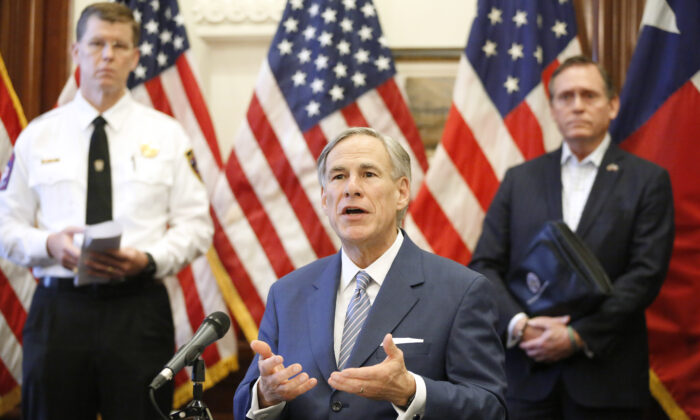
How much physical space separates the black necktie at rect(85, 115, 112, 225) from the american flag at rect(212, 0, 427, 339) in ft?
2.77

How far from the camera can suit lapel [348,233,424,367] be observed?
201 centimetres

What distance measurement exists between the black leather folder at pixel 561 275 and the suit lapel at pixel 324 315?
3.57 feet

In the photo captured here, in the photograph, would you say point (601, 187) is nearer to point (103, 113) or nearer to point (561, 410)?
point (561, 410)

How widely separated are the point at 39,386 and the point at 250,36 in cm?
233

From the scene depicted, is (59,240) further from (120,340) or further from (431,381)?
(431,381)

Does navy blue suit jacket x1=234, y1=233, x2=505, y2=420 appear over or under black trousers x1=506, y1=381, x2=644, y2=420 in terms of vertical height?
over

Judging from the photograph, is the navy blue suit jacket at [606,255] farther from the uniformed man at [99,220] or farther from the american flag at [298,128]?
the uniformed man at [99,220]

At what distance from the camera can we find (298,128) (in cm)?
410

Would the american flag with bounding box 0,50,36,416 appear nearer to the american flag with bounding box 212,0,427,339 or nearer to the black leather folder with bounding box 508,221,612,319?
the american flag with bounding box 212,0,427,339

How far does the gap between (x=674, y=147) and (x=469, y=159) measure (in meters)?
1.00

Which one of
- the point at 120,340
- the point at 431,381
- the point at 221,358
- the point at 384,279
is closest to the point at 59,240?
the point at 120,340

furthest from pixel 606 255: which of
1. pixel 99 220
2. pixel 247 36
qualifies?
pixel 247 36

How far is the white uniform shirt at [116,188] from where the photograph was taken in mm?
3252

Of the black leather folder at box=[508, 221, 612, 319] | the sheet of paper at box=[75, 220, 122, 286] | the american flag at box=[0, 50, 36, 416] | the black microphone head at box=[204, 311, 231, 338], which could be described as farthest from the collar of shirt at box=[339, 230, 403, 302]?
the american flag at box=[0, 50, 36, 416]
